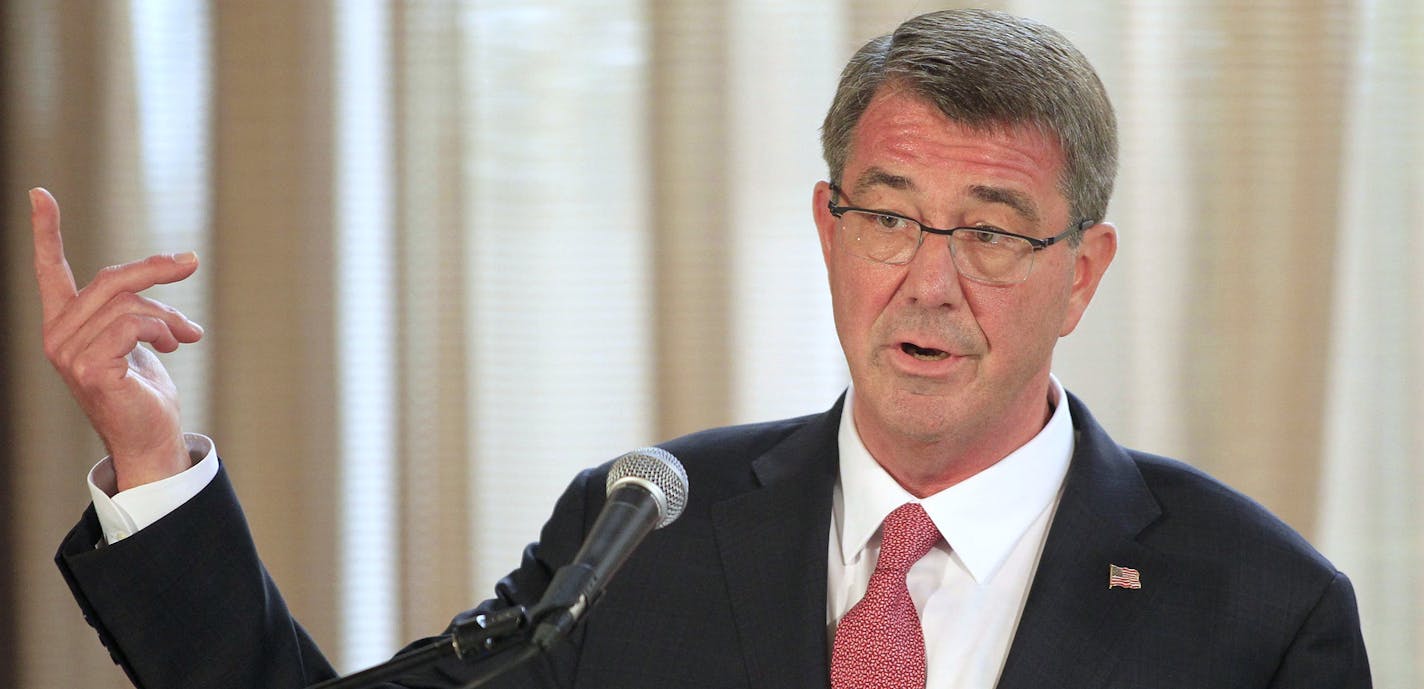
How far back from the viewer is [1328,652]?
1531 mm

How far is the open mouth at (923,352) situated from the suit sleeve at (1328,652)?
0.49 m

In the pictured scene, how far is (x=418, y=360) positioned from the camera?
2.45m

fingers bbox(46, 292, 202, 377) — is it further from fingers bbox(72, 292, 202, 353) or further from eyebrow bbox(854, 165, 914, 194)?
eyebrow bbox(854, 165, 914, 194)

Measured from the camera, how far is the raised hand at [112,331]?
4.39ft

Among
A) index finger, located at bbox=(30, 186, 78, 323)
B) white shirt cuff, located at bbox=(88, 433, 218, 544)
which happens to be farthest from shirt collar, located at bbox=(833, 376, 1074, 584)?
index finger, located at bbox=(30, 186, 78, 323)

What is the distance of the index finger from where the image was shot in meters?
1.36

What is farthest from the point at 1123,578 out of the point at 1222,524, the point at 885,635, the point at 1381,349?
the point at 1381,349

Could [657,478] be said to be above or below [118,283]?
below

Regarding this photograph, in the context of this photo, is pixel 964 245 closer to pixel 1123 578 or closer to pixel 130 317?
pixel 1123 578

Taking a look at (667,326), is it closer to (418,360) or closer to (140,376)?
(418,360)

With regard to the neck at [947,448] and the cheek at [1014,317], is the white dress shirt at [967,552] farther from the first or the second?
the cheek at [1014,317]

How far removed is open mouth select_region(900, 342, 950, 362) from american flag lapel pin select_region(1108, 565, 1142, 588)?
1.00 ft

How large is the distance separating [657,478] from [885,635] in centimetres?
56

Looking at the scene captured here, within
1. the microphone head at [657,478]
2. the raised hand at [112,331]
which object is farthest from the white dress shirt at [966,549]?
the microphone head at [657,478]
